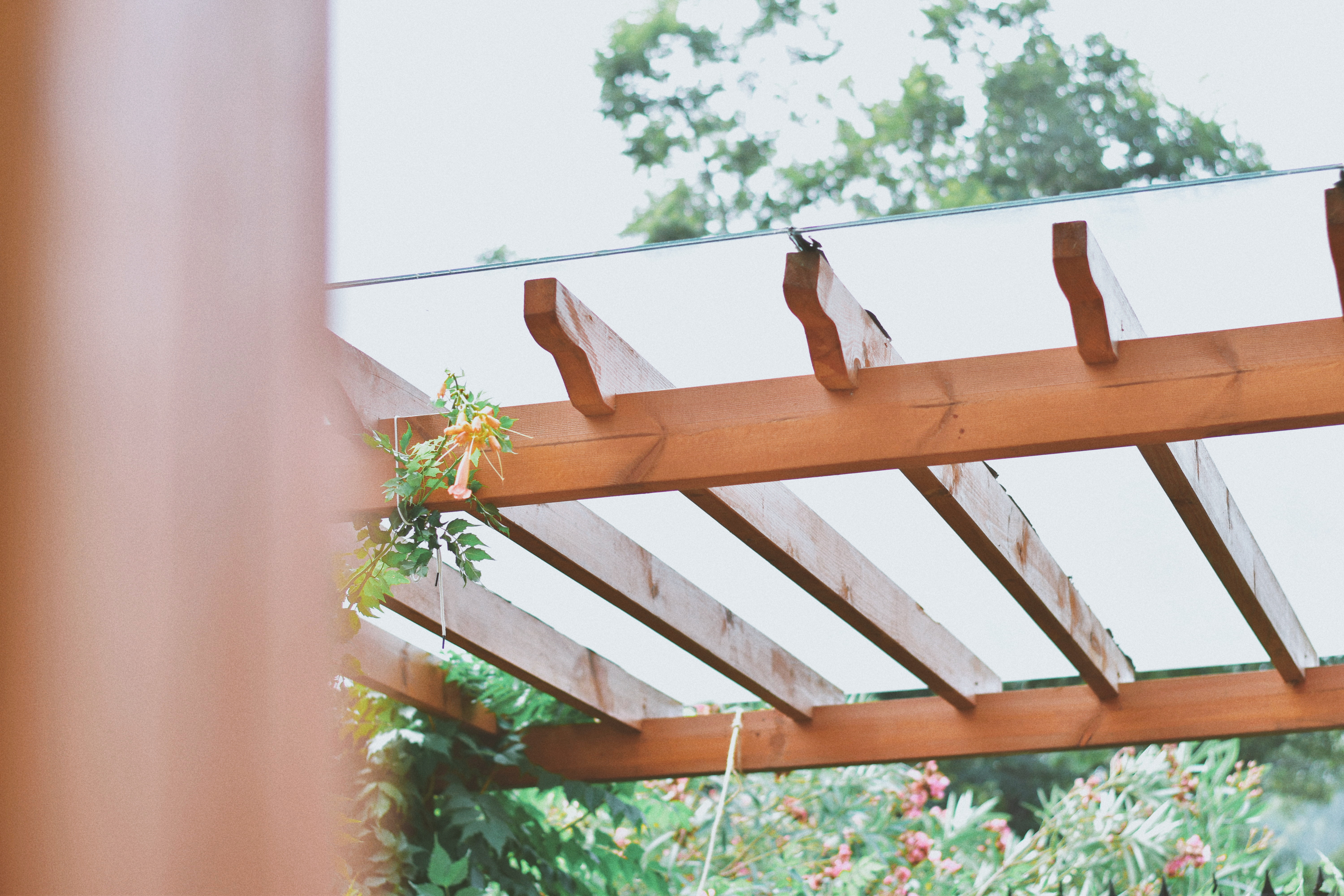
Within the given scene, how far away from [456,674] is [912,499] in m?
1.63

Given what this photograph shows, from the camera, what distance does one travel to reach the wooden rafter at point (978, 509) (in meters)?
2.34

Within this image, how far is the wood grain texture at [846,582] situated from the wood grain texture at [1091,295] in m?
0.78

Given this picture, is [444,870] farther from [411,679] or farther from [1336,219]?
[1336,219]

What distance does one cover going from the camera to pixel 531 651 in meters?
4.09

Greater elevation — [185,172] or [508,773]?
[185,172]

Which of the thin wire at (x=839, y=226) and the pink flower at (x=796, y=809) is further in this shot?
the pink flower at (x=796, y=809)

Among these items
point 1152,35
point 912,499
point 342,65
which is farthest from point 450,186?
point 342,65

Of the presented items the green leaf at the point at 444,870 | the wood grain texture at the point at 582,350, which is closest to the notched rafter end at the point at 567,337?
the wood grain texture at the point at 582,350

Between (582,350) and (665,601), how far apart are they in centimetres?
126

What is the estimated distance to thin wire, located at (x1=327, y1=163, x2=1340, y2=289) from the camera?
231 centimetres

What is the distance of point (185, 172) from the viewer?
34 cm

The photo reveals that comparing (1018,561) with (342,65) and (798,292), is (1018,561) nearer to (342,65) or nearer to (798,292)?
(798,292)

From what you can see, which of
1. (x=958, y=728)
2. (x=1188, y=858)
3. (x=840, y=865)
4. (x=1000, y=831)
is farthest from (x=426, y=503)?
(x=1000, y=831)

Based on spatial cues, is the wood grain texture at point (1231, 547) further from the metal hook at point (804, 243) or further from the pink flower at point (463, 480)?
the pink flower at point (463, 480)
